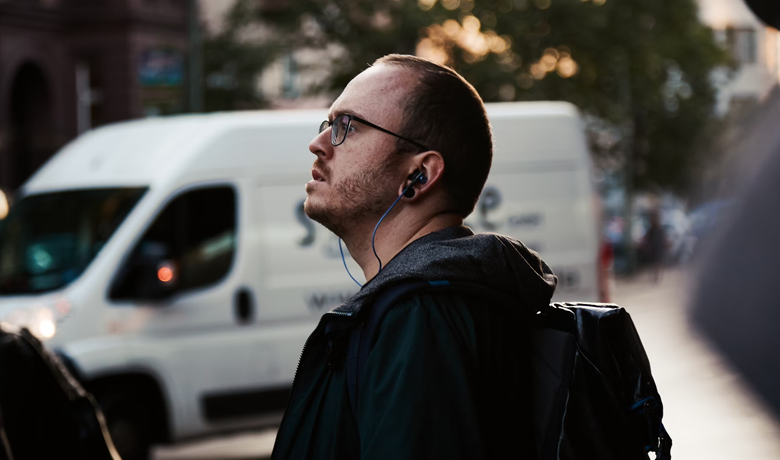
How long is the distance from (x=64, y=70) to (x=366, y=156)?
1083 inches

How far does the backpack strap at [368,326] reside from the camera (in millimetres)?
1556

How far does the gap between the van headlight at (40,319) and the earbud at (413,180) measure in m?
5.90

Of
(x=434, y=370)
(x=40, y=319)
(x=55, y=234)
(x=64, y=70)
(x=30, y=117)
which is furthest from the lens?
(x=64, y=70)

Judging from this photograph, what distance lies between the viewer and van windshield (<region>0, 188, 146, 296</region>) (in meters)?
7.57

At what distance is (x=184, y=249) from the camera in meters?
7.82

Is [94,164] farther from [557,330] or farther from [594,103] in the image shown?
[594,103]

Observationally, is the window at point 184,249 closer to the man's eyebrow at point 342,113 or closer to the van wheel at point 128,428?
the van wheel at point 128,428

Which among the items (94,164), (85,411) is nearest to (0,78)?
(94,164)

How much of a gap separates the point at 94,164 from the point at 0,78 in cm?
1875

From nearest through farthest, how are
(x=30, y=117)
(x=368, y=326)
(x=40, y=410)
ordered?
(x=368, y=326) < (x=40, y=410) < (x=30, y=117)

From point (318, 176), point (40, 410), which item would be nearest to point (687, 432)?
point (40, 410)

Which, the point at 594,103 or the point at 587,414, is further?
the point at 594,103

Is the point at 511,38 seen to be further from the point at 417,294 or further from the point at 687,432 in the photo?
the point at 417,294

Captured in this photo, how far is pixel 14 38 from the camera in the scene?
2591 centimetres
